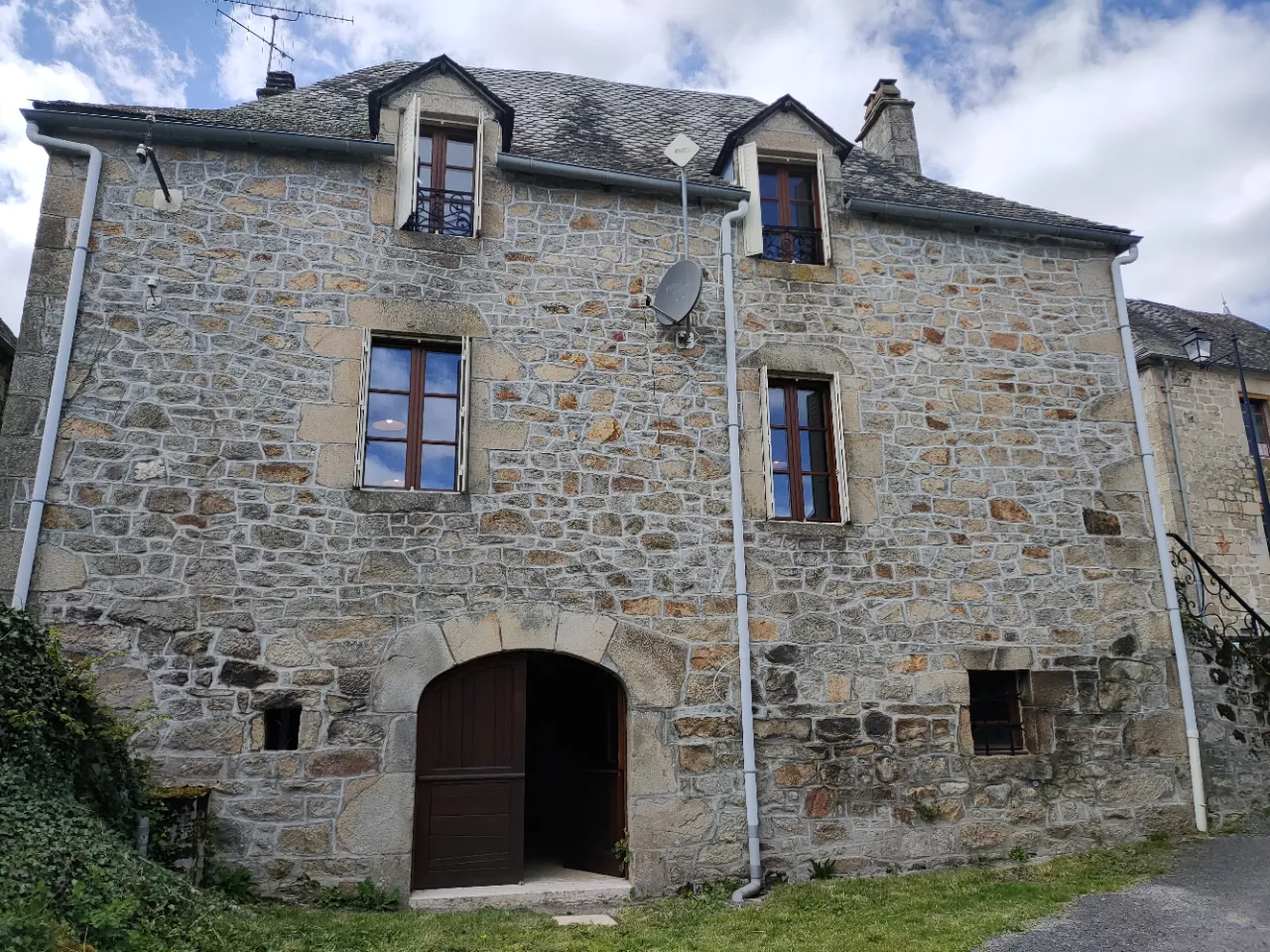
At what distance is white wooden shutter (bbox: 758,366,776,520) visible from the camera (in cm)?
726

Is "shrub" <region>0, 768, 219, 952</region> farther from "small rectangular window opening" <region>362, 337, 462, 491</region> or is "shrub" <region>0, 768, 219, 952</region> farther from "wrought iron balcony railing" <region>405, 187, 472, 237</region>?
"wrought iron balcony railing" <region>405, 187, 472, 237</region>

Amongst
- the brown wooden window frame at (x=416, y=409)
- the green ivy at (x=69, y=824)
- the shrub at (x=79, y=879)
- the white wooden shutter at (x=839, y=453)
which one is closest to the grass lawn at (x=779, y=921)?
the shrub at (x=79, y=879)

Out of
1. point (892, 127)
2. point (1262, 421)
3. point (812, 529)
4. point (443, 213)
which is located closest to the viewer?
point (812, 529)

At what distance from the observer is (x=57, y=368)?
20.7 ft

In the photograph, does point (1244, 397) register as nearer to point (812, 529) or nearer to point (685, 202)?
point (812, 529)

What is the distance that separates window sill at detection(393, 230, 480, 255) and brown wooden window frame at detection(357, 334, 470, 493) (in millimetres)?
763

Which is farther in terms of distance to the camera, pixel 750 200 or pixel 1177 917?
pixel 750 200

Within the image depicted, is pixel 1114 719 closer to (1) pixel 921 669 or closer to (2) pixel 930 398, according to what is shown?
(1) pixel 921 669

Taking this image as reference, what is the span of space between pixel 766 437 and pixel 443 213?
3.20 meters

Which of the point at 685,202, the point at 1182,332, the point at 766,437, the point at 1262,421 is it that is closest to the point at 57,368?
the point at 685,202

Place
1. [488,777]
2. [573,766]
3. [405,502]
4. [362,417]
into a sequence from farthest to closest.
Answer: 1. [573,766]
2. [362,417]
3. [405,502]
4. [488,777]

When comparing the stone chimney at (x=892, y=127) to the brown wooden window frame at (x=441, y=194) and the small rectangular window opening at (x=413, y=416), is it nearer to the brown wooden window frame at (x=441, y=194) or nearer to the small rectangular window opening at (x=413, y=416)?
the brown wooden window frame at (x=441, y=194)

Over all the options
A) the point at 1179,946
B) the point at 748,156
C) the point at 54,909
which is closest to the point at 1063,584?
the point at 1179,946

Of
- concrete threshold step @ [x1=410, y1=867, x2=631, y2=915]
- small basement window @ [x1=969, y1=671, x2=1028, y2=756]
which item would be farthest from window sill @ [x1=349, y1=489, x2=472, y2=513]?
small basement window @ [x1=969, y1=671, x2=1028, y2=756]
